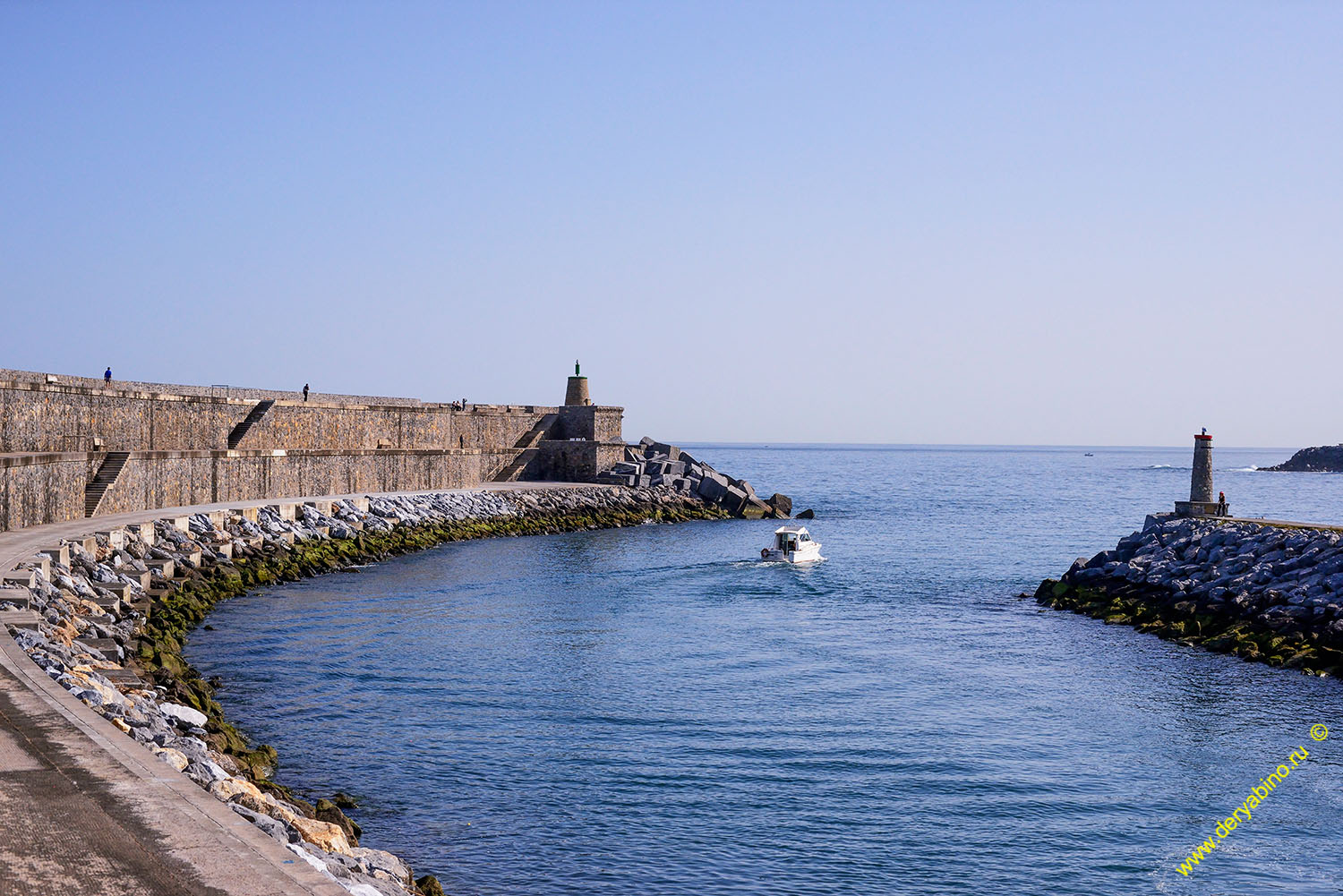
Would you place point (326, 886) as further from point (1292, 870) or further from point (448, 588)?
point (448, 588)

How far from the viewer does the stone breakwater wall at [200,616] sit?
9.64 meters

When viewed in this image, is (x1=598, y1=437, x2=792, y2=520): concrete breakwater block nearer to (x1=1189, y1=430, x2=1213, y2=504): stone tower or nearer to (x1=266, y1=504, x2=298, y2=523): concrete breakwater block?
(x1=266, y1=504, x2=298, y2=523): concrete breakwater block

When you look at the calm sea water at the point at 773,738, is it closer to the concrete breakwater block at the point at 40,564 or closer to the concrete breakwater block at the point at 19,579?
the concrete breakwater block at the point at 40,564

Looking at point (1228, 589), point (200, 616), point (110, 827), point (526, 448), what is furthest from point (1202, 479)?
point (526, 448)

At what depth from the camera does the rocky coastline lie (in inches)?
6570

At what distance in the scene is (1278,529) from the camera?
Result: 27156 mm

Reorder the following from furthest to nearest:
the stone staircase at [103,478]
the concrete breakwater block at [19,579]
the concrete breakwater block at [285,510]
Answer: the concrete breakwater block at [285,510] < the stone staircase at [103,478] < the concrete breakwater block at [19,579]

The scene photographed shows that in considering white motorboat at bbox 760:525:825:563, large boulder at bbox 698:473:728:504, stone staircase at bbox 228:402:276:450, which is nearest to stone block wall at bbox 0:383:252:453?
stone staircase at bbox 228:402:276:450

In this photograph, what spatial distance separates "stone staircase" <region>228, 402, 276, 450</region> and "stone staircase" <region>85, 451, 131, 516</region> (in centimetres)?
869

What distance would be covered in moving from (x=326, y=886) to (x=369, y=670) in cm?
1353

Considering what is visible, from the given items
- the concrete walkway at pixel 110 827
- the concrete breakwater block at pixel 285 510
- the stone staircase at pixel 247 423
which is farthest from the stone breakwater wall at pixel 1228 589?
the stone staircase at pixel 247 423

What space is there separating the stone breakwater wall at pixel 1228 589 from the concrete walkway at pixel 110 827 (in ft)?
60.8

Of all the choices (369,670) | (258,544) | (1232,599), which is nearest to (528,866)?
(369,670)

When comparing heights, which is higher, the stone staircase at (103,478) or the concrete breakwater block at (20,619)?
the stone staircase at (103,478)
